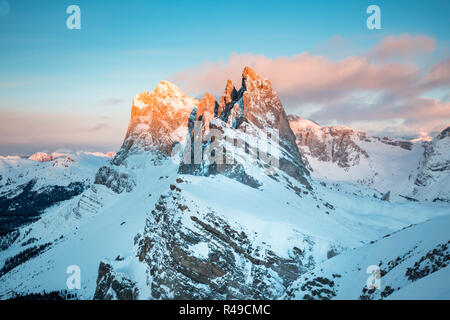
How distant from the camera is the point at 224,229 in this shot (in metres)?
65.4

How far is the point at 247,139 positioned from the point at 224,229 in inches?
2348

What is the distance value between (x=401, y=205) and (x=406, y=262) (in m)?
129

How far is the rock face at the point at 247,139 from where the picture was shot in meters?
102

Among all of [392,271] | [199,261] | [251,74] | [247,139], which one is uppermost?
[251,74]

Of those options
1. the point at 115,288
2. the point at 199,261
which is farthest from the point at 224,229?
the point at 115,288

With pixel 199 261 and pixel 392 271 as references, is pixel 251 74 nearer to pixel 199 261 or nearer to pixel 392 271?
pixel 199 261

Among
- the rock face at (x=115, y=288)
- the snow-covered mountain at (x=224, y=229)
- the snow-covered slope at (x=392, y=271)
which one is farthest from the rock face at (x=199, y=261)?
the snow-covered slope at (x=392, y=271)

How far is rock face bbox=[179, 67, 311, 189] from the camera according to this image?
336ft

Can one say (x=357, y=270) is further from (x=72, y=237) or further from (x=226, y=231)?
(x=72, y=237)

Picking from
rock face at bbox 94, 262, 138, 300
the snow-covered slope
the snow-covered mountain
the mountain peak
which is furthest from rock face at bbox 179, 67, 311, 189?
the snow-covered slope

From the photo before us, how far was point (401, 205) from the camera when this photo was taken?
146 meters

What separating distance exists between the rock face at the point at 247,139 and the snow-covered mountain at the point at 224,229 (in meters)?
0.52

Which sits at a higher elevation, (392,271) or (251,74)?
(251,74)
